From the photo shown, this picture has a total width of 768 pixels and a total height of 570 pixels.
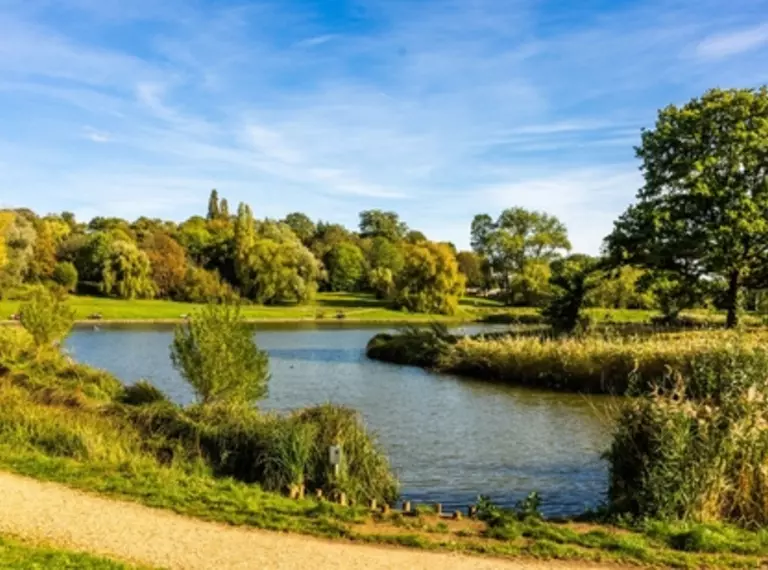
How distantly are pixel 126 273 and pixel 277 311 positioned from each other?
54.4 ft

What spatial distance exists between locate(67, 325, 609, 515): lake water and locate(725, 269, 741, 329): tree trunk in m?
12.7

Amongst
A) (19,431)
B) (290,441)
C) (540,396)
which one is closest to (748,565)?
(290,441)

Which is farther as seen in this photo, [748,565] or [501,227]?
[501,227]

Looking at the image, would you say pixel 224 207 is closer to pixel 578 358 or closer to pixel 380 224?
pixel 380 224

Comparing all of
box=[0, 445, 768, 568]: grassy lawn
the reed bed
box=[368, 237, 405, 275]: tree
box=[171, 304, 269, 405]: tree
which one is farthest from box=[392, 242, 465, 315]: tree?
box=[0, 445, 768, 568]: grassy lawn

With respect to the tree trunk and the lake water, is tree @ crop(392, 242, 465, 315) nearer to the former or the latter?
the lake water

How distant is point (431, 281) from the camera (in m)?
75.6

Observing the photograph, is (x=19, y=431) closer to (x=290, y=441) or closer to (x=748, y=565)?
(x=290, y=441)

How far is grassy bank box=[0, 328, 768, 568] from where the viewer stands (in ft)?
28.5

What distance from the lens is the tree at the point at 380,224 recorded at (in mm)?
142250

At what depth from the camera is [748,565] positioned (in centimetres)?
816

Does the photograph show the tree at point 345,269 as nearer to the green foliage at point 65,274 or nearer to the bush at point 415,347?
the green foliage at point 65,274

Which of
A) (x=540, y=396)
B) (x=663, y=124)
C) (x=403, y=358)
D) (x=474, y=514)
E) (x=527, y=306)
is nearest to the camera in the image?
(x=474, y=514)

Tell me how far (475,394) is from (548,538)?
17.7 meters
